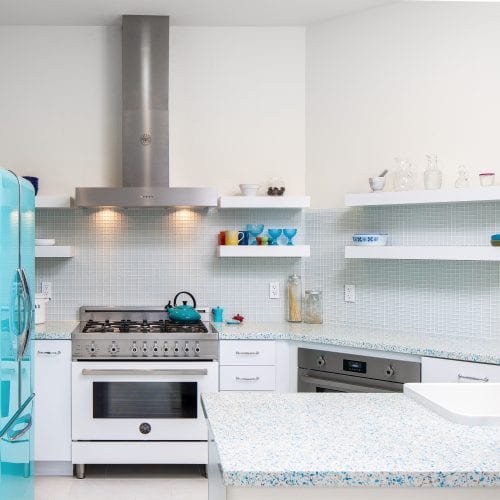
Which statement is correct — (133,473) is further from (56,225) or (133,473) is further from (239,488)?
(239,488)

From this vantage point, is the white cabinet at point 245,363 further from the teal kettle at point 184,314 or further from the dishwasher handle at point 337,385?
the teal kettle at point 184,314

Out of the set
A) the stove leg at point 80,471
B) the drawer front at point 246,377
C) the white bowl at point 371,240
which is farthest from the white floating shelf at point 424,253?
the stove leg at point 80,471

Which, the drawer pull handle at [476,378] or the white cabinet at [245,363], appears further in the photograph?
the white cabinet at [245,363]

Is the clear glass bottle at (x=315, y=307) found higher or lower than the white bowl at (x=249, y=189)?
lower

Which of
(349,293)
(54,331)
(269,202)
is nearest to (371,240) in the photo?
(349,293)

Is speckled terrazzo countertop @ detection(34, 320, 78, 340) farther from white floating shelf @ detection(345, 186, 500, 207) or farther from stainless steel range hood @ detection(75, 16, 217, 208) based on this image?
white floating shelf @ detection(345, 186, 500, 207)

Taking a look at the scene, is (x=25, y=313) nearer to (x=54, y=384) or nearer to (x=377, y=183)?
(x=54, y=384)

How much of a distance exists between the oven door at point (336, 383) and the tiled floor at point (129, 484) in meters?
0.84

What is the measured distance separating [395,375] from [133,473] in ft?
5.64

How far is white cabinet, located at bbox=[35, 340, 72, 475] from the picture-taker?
3.74 m

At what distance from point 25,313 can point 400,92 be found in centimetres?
256

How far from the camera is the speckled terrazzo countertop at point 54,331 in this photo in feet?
12.3

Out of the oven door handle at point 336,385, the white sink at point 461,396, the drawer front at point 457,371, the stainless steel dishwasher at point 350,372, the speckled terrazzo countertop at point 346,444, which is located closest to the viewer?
the speckled terrazzo countertop at point 346,444

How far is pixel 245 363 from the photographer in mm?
3771
